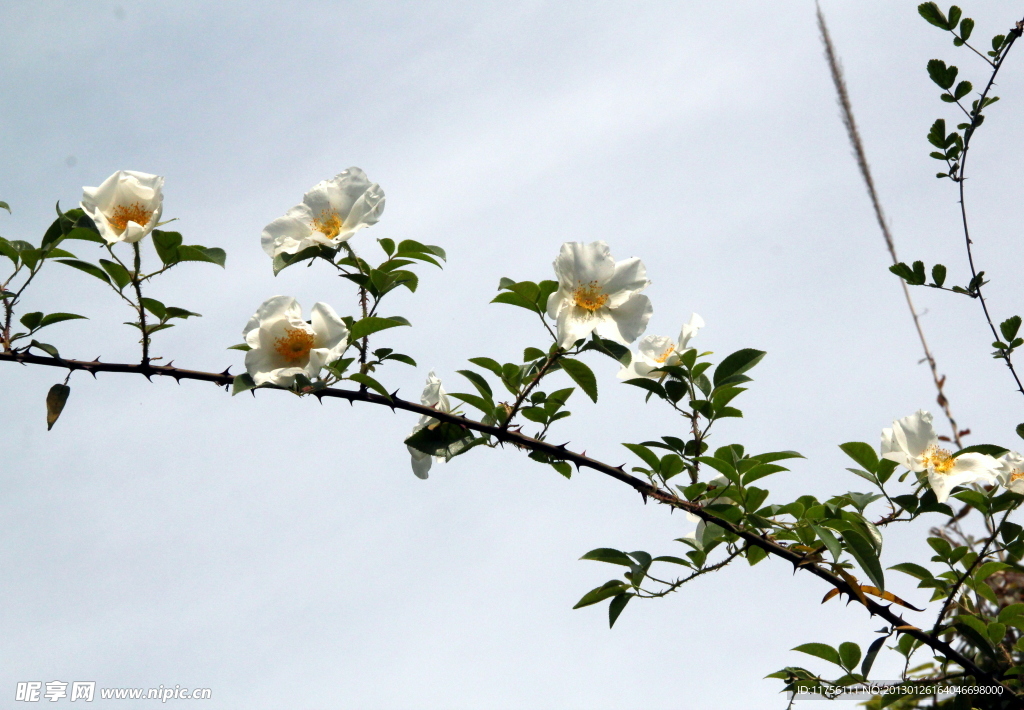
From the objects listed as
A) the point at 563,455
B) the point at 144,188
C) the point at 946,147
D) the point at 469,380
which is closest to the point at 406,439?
the point at 469,380

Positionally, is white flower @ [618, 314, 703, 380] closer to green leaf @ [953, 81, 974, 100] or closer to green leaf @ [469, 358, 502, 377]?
green leaf @ [469, 358, 502, 377]

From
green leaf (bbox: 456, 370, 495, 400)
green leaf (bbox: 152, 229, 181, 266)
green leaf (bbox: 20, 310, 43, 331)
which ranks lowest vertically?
green leaf (bbox: 456, 370, 495, 400)

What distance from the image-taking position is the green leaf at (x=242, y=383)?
138 cm

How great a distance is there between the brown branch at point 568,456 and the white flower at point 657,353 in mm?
293

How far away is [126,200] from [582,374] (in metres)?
0.94

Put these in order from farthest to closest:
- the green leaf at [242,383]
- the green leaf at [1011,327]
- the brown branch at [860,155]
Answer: the brown branch at [860,155] → the green leaf at [1011,327] → the green leaf at [242,383]

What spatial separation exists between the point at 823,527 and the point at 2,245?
172 centimetres

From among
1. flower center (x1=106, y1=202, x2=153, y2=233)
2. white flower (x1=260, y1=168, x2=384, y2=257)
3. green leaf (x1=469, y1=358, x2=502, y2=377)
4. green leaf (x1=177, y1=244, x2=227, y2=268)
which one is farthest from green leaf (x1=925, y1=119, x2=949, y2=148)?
flower center (x1=106, y1=202, x2=153, y2=233)

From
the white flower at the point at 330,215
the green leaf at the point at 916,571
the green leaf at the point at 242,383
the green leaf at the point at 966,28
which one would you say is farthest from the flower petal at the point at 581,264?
the green leaf at the point at 966,28

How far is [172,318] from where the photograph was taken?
1.51m

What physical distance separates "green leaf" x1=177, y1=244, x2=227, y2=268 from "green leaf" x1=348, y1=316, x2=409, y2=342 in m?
0.31

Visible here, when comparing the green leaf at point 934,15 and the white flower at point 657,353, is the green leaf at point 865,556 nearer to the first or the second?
the white flower at point 657,353

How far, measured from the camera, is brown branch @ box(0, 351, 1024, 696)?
142 cm

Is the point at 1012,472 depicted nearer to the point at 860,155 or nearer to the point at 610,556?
the point at 610,556
